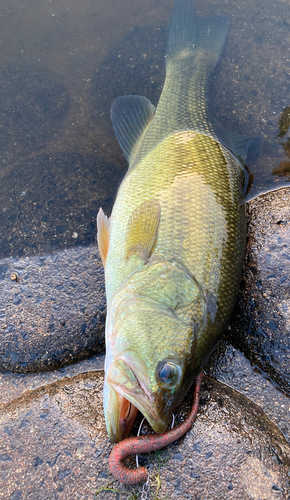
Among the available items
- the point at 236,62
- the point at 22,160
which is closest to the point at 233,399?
the point at 22,160

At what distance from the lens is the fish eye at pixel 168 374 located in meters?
1.83

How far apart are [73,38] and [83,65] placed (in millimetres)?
406

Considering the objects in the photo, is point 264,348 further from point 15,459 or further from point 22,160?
A: point 22,160

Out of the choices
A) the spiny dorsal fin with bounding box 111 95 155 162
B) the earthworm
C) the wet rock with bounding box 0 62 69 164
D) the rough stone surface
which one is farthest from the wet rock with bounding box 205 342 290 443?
the wet rock with bounding box 0 62 69 164

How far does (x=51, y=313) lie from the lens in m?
2.72

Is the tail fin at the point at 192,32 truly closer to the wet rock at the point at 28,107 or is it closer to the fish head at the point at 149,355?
the wet rock at the point at 28,107

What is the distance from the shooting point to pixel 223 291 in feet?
7.57

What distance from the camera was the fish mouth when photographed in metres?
1.80

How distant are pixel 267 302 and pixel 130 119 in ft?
7.37

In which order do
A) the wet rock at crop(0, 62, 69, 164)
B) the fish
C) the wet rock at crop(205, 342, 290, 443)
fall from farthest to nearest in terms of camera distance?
the wet rock at crop(0, 62, 69, 164) < the wet rock at crop(205, 342, 290, 443) < the fish

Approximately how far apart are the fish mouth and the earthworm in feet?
0.27

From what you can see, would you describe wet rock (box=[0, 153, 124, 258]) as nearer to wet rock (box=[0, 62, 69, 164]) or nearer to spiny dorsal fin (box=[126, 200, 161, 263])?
wet rock (box=[0, 62, 69, 164])

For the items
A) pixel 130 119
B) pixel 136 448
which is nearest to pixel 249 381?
pixel 136 448

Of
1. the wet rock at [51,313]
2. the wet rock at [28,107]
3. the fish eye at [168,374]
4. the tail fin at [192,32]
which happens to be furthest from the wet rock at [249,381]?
the tail fin at [192,32]
